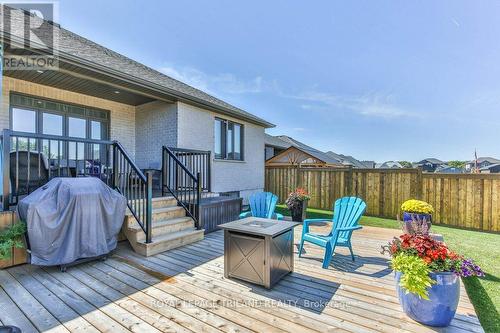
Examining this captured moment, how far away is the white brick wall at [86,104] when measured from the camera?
5.14 meters

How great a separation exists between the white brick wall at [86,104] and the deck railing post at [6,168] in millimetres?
2396

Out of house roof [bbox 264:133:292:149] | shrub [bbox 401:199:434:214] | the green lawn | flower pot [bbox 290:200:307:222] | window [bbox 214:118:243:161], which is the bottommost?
the green lawn

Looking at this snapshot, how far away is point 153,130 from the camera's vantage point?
23.6 feet

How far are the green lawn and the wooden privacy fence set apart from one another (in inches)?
16.0

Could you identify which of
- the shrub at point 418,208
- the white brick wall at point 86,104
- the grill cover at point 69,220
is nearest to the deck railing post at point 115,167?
the grill cover at point 69,220

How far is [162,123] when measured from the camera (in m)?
7.02

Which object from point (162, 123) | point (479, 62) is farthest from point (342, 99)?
→ point (162, 123)

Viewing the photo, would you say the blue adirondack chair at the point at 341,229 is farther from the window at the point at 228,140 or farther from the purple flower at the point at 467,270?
the window at the point at 228,140

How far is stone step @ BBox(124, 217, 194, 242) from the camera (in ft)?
13.7

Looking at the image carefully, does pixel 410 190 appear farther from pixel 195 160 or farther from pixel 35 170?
pixel 35 170

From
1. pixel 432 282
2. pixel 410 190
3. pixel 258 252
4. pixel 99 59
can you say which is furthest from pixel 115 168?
pixel 410 190

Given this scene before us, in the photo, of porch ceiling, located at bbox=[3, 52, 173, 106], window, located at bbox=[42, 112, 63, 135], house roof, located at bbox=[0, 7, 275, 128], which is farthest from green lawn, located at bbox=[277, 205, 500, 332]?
window, located at bbox=[42, 112, 63, 135]

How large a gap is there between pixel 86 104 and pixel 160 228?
4445 millimetres

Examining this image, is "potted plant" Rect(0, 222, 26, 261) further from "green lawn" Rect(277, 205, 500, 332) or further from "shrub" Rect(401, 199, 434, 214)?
"shrub" Rect(401, 199, 434, 214)
